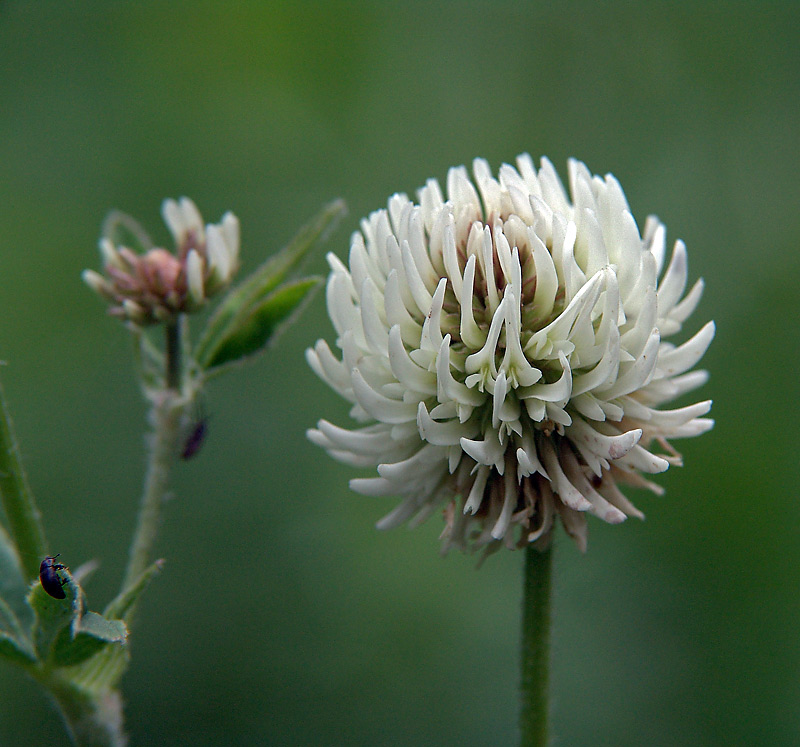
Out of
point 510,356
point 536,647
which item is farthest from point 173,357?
point 536,647

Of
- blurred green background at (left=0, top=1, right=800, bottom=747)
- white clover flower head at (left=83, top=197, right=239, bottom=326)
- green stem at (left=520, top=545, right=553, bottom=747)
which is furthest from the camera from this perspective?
blurred green background at (left=0, top=1, right=800, bottom=747)

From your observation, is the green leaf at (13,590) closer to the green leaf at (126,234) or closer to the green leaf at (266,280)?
the green leaf at (266,280)

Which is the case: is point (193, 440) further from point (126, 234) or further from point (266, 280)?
point (126, 234)

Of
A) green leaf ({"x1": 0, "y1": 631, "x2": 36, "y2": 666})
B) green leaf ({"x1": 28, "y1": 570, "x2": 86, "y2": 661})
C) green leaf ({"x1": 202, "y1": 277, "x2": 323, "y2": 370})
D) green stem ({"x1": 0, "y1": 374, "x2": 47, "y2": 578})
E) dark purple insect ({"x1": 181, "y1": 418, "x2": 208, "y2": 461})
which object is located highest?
green leaf ({"x1": 202, "y1": 277, "x2": 323, "y2": 370})

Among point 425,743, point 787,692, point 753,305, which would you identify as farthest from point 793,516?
point 425,743

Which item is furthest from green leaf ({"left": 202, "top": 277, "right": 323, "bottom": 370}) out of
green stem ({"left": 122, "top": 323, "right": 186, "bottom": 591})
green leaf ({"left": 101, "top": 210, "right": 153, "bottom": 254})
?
green leaf ({"left": 101, "top": 210, "right": 153, "bottom": 254})

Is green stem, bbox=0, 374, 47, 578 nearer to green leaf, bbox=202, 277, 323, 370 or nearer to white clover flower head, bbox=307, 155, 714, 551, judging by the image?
green leaf, bbox=202, 277, 323, 370
